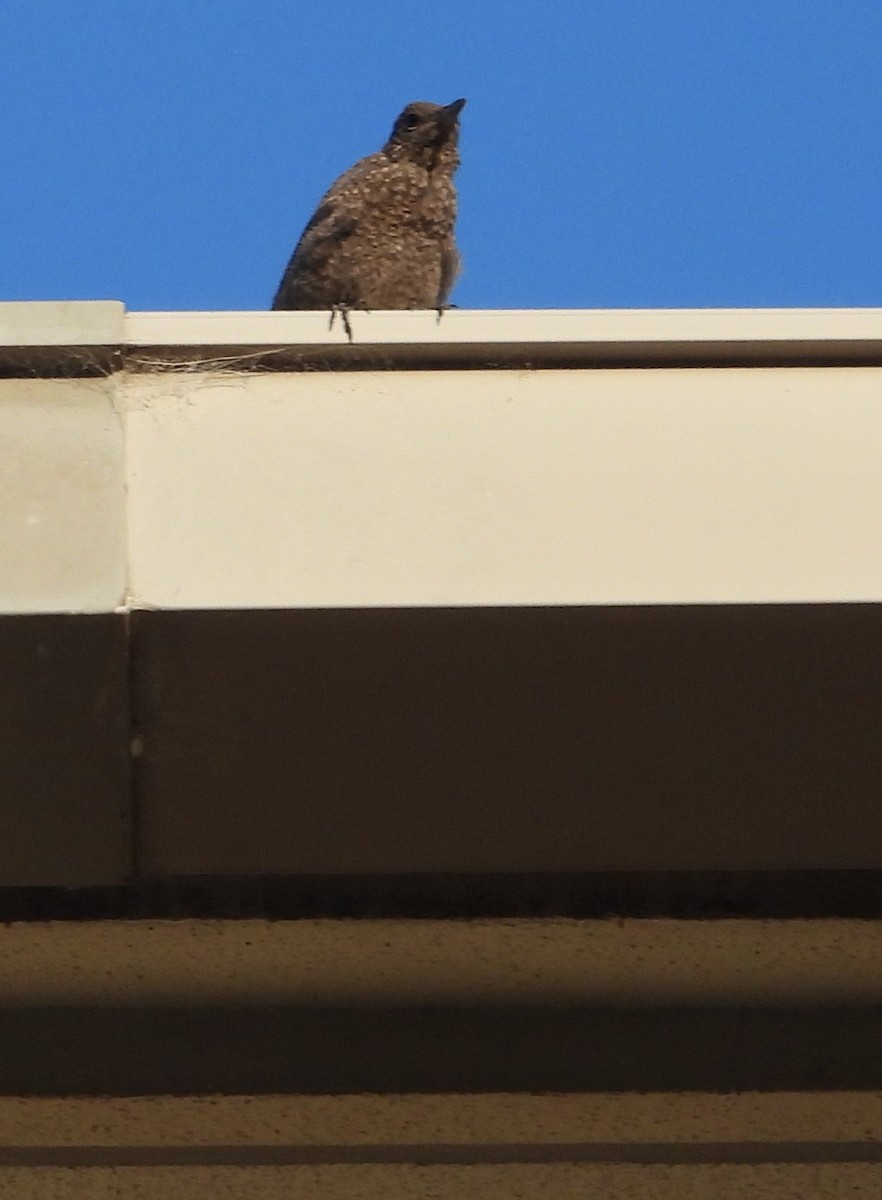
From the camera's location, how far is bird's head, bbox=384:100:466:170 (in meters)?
4.58

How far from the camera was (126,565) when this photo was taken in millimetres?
1316

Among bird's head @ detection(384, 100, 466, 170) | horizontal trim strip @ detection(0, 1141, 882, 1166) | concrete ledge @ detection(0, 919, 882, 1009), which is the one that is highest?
bird's head @ detection(384, 100, 466, 170)

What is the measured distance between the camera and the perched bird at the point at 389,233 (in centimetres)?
420

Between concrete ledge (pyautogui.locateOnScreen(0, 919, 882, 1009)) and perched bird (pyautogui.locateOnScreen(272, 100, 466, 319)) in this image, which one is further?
perched bird (pyautogui.locateOnScreen(272, 100, 466, 319))

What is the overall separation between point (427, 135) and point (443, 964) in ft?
11.4

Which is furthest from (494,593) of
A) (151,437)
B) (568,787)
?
(151,437)

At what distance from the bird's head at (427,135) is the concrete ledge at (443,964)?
11.0 feet

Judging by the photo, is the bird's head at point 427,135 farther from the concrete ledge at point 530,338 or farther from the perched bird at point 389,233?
the concrete ledge at point 530,338

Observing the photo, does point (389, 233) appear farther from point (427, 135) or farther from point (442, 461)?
point (442, 461)

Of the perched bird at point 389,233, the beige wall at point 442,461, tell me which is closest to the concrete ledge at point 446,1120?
the beige wall at point 442,461

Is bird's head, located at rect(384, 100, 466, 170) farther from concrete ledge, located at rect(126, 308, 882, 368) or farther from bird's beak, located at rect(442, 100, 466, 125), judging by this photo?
concrete ledge, located at rect(126, 308, 882, 368)

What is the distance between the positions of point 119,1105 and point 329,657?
0.44 metres

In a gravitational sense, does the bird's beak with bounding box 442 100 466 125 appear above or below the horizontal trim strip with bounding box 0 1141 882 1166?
above

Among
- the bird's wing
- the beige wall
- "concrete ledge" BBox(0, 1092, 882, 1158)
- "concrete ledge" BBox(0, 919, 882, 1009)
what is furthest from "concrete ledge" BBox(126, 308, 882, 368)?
the bird's wing
